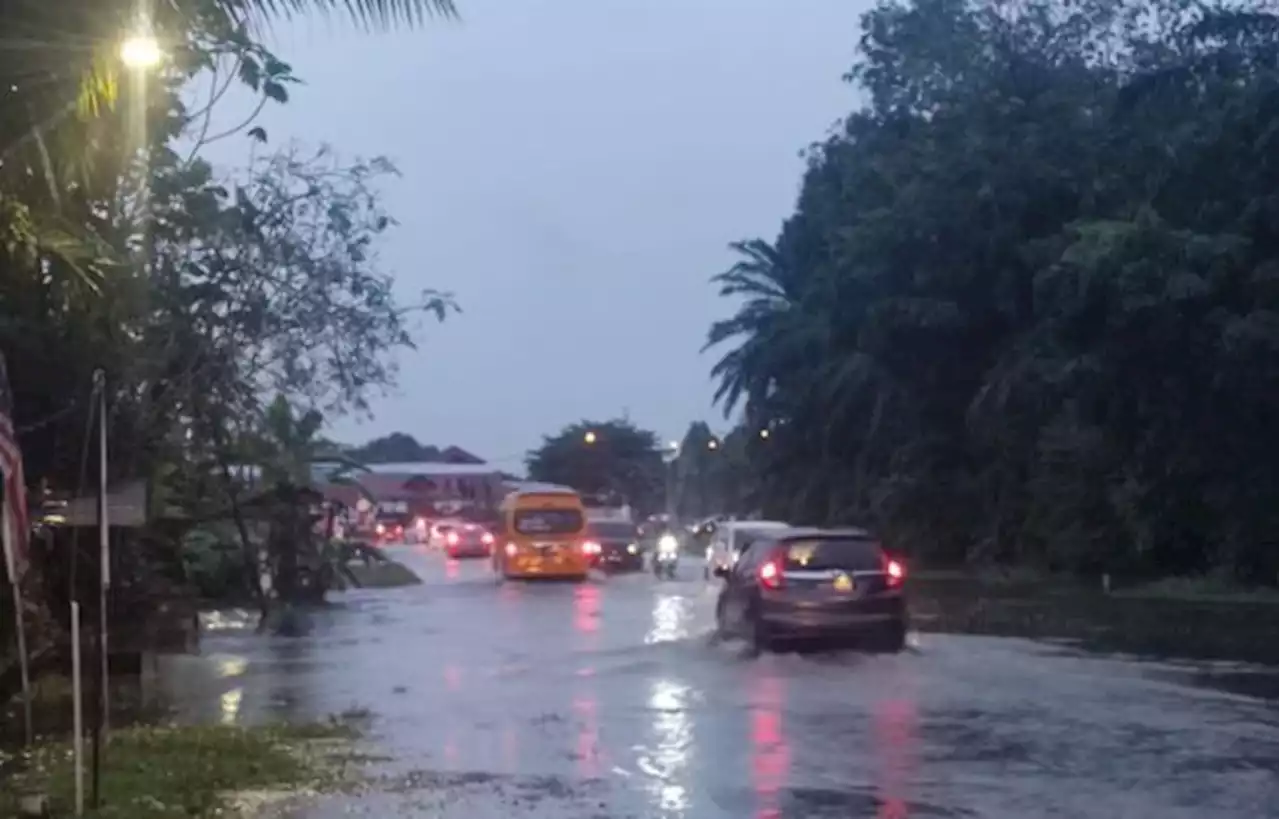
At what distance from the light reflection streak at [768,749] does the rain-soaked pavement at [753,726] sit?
0.03 m

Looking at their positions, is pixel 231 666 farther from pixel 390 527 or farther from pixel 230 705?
pixel 390 527

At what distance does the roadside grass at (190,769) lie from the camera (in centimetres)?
1301

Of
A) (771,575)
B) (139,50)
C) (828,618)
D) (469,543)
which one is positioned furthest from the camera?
(469,543)

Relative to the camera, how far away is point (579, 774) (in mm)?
14766

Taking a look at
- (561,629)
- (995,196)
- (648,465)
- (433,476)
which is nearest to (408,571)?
(995,196)

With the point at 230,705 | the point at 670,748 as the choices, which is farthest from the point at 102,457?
the point at 230,705

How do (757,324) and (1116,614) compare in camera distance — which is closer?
(1116,614)

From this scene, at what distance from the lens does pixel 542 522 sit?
5400 centimetres

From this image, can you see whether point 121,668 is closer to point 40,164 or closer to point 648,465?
point 40,164

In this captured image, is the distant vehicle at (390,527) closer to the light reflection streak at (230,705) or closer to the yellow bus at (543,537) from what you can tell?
the yellow bus at (543,537)

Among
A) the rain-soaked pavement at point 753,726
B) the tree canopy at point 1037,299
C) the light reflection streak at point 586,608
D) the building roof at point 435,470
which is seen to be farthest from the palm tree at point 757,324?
the building roof at point 435,470

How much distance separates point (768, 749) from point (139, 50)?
739cm

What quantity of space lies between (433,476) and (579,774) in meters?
146

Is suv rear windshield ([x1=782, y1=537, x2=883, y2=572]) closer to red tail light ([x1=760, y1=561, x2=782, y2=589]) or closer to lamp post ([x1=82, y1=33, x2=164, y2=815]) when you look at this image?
red tail light ([x1=760, y1=561, x2=782, y2=589])
